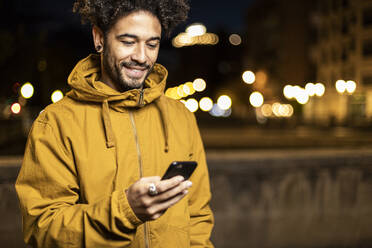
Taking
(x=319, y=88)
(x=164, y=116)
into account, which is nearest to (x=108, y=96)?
(x=164, y=116)

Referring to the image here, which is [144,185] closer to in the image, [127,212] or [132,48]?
[127,212]

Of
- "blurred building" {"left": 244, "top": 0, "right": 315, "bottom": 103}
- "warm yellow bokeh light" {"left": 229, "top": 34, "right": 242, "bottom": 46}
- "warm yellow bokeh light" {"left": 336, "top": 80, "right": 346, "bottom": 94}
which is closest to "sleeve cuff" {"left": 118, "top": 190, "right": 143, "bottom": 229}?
"warm yellow bokeh light" {"left": 336, "top": 80, "right": 346, "bottom": 94}

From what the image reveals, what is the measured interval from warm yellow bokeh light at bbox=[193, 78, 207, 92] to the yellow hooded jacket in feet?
302

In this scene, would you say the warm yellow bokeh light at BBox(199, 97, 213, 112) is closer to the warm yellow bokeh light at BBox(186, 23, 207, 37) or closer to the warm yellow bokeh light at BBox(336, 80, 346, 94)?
the warm yellow bokeh light at BBox(186, 23, 207, 37)

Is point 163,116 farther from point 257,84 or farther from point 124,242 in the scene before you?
point 257,84

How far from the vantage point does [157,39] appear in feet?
6.20

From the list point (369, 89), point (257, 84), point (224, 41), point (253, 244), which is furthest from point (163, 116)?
point (224, 41)

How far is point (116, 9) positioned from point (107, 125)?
523 millimetres

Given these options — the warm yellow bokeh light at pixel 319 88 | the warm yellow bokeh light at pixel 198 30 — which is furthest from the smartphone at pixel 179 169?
the warm yellow bokeh light at pixel 198 30

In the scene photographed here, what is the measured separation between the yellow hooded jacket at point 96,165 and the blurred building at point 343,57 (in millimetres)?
35772

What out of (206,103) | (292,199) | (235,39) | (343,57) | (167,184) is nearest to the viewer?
(167,184)

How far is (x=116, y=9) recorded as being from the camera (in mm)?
1809

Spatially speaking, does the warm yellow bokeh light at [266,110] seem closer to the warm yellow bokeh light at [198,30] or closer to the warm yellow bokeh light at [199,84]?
the warm yellow bokeh light at [199,84]

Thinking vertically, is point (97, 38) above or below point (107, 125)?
above
